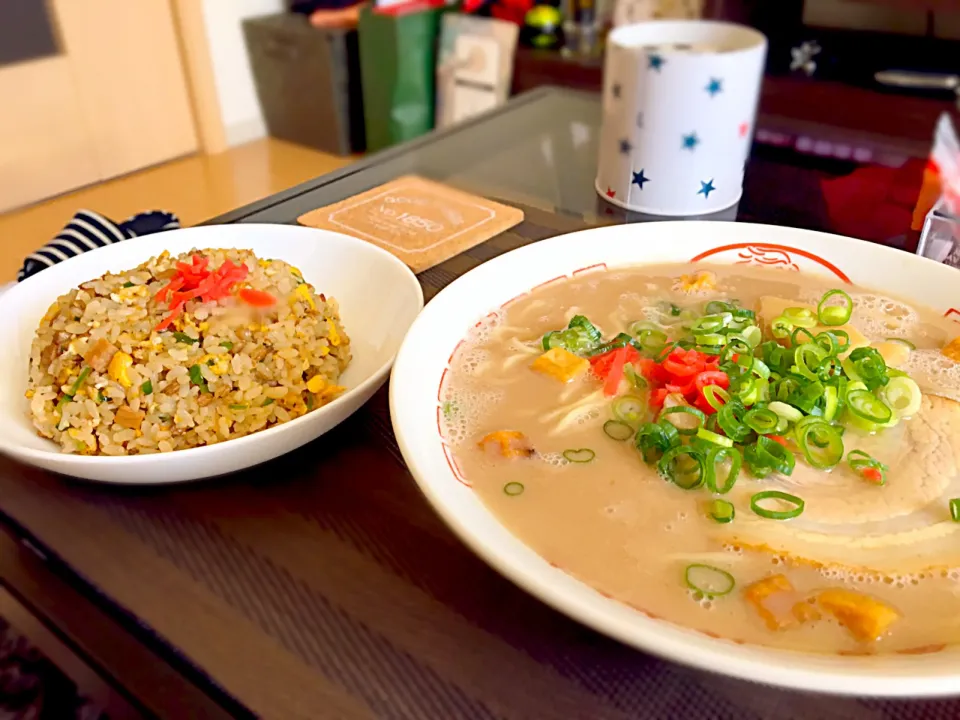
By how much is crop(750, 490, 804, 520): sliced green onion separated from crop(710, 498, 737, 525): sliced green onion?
0.02 m

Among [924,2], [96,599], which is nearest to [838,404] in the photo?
[96,599]

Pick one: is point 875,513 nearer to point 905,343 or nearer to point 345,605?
point 905,343

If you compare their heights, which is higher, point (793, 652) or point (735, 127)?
point (735, 127)

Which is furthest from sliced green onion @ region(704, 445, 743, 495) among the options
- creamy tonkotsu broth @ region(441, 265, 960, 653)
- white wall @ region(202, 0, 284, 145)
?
white wall @ region(202, 0, 284, 145)

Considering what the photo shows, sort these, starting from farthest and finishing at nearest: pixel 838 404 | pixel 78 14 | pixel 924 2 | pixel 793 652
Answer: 1. pixel 78 14
2. pixel 924 2
3. pixel 838 404
4. pixel 793 652

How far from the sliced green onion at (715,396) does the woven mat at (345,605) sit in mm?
267

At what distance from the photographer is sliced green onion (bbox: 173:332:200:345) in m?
0.87

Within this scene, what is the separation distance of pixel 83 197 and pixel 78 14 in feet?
2.60

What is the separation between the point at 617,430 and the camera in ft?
2.70

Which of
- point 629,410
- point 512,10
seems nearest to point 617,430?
point 629,410

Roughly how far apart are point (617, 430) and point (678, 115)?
66cm

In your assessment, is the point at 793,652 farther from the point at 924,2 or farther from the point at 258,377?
the point at 924,2

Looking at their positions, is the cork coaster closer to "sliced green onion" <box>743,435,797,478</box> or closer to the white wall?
"sliced green onion" <box>743,435,797,478</box>

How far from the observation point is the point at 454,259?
4.05ft
